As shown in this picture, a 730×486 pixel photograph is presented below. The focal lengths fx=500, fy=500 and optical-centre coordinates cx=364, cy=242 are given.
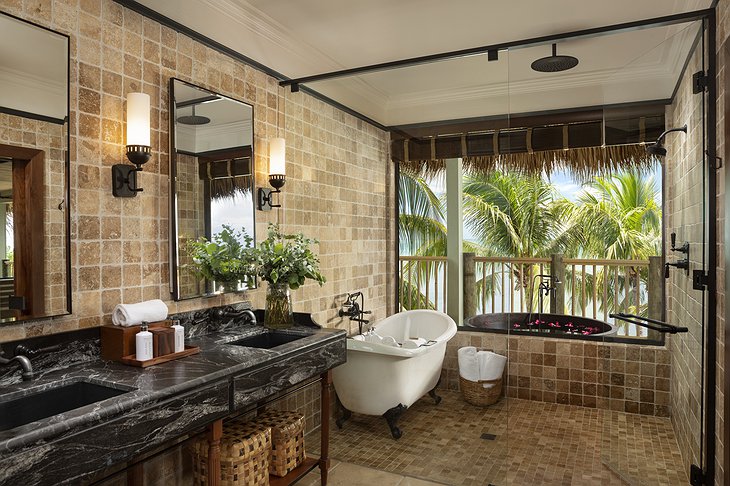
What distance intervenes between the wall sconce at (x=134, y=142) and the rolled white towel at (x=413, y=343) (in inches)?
81.0

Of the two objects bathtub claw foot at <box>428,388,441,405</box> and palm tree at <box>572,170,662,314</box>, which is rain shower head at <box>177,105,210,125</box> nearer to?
palm tree at <box>572,170,662,314</box>

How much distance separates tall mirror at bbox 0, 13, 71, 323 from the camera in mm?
1933

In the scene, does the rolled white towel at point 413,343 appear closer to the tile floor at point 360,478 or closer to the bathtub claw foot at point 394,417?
the bathtub claw foot at point 394,417

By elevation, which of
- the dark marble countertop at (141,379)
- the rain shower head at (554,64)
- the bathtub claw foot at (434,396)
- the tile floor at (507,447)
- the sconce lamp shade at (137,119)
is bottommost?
the tile floor at (507,447)

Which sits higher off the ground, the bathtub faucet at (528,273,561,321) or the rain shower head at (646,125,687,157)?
the rain shower head at (646,125,687,157)

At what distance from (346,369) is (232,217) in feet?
4.28

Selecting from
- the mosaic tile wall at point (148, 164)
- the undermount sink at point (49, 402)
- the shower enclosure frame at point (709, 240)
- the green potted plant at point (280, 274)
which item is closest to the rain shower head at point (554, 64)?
the shower enclosure frame at point (709, 240)

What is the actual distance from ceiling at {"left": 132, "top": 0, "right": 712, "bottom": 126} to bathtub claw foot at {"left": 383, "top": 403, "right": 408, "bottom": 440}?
2086 millimetres

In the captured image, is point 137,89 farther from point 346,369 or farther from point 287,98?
point 346,369

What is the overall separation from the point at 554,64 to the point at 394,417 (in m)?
2.79

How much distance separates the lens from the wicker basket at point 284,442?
2.74 meters

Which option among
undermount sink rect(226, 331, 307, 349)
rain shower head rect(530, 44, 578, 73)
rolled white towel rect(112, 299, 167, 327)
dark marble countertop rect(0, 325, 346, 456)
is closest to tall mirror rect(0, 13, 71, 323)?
rolled white towel rect(112, 299, 167, 327)

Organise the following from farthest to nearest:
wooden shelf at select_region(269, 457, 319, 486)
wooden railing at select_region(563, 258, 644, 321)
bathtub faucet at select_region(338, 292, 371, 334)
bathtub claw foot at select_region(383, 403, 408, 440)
Result: bathtub faucet at select_region(338, 292, 371, 334) → bathtub claw foot at select_region(383, 403, 408, 440) → wooden railing at select_region(563, 258, 644, 321) → wooden shelf at select_region(269, 457, 319, 486)

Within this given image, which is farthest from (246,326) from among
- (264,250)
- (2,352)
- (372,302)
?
(2,352)
